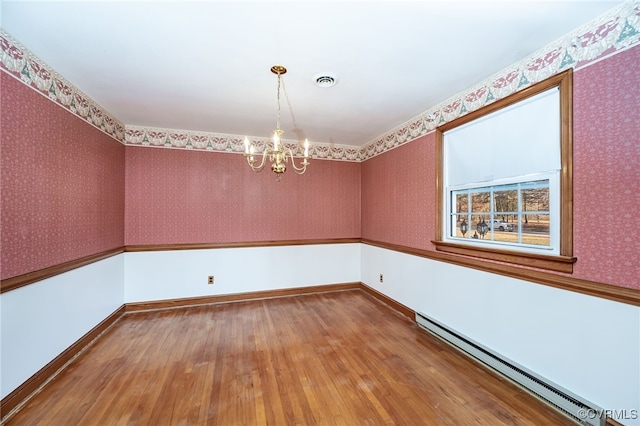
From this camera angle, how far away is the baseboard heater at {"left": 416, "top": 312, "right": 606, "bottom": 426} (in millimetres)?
1614

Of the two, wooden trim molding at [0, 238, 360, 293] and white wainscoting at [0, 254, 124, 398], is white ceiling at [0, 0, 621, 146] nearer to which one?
wooden trim molding at [0, 238, 360, 293]

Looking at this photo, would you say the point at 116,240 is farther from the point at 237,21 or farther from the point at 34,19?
the point at 237,21

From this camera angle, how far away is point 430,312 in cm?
293

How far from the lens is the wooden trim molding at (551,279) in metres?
1.49

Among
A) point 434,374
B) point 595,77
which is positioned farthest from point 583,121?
point 434,374

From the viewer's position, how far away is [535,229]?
6.66ft

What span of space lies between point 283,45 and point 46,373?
3039 millimetres

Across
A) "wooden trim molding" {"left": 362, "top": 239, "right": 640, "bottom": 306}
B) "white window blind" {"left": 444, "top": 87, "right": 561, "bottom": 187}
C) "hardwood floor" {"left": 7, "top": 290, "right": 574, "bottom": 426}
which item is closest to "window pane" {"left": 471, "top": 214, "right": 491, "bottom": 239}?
"wooden trim molding" {"left": 362, "top": 239, "right": 640, "bottom": 306}

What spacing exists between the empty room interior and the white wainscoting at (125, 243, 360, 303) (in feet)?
0.21

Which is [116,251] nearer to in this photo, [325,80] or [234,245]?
[234,245]

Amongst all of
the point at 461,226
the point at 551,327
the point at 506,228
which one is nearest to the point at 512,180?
the point at 506,228

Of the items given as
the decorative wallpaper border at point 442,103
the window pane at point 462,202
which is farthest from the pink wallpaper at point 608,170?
the window pane at point 462,202

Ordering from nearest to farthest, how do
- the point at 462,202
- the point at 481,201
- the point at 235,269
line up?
the point at 481,201, the point at 462,202, the point at 235,269

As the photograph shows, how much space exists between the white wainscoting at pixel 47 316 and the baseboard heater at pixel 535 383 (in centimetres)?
342
